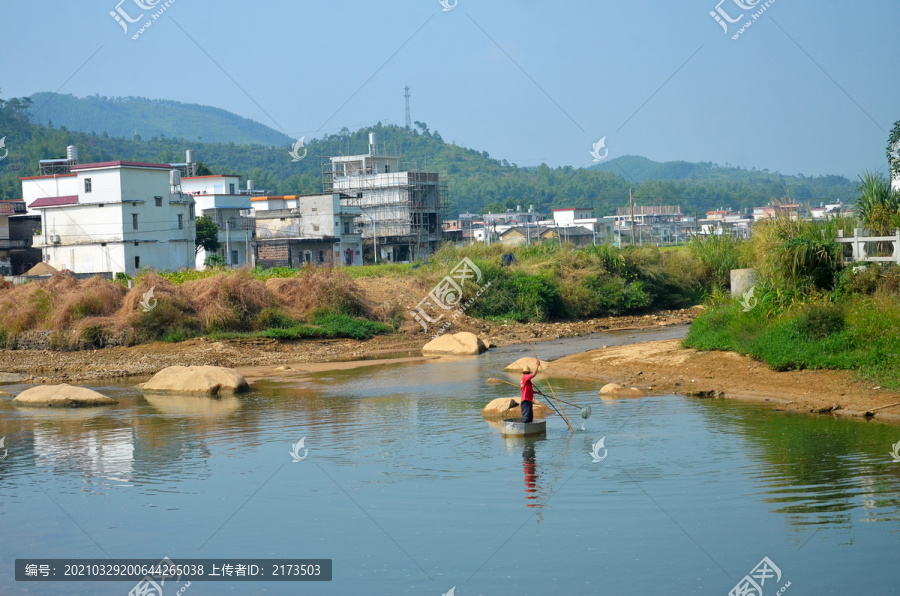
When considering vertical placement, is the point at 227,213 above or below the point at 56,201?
below

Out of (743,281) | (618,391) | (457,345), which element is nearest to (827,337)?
(618,391)

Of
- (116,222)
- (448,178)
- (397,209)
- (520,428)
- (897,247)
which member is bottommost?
(520,428)

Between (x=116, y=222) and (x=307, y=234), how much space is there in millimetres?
24283

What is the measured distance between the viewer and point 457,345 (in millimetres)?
33594

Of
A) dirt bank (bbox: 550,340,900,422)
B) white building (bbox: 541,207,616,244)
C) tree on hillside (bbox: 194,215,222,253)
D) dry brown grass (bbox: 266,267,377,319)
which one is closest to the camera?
dirt bank (bbox: 550,340,900,422)

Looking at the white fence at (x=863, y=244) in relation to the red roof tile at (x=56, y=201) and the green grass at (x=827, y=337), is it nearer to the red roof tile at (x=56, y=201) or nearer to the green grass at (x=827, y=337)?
the green grass at (x=827, y=337)

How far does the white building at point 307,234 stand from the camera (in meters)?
78.4

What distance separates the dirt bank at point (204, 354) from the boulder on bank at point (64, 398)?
5.20 metres

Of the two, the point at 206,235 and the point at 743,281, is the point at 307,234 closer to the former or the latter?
the point at 206,235

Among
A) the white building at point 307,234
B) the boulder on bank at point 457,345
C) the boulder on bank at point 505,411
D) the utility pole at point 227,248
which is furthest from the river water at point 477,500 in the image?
the white building at point 307,234

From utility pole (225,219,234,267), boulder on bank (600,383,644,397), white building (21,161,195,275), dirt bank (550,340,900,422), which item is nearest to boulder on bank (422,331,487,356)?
dirt bank (550,340,900,422)

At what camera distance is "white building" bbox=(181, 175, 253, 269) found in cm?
7438

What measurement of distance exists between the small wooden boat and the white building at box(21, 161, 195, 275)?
4734cm

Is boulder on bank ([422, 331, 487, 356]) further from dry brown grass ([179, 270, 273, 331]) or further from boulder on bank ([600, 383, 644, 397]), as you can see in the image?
boulder on bank ([600, 383, 644, 397])
